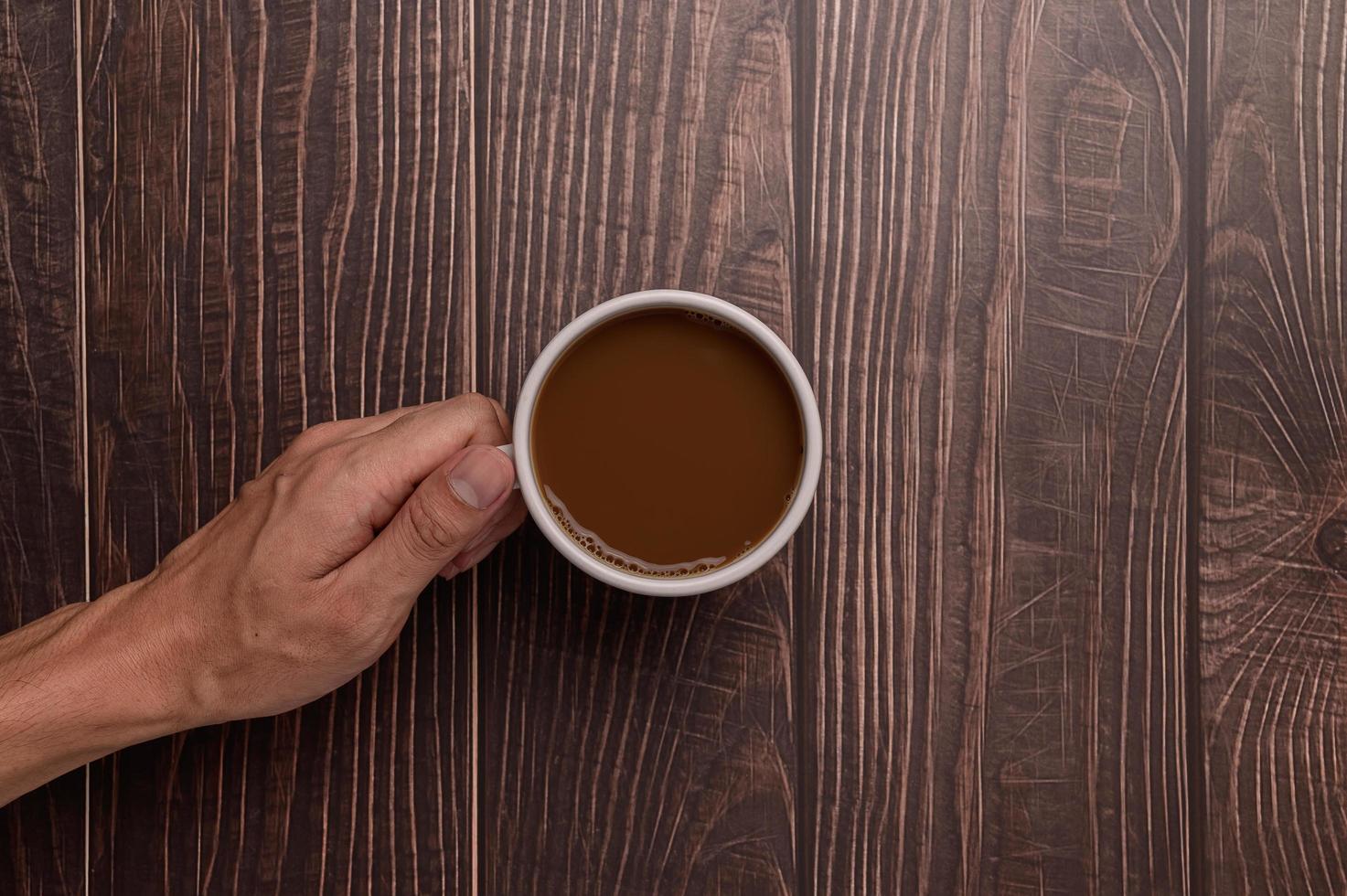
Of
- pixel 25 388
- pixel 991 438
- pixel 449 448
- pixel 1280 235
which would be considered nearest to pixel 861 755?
pixel 991 438

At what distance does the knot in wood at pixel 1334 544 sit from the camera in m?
0.79

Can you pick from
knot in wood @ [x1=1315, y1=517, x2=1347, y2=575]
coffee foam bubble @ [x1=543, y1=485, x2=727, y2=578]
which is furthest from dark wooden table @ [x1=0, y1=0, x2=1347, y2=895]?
coffee foam bubble @ [x1=543, y1=485, x2=727, y2=578]

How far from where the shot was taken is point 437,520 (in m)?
0.67

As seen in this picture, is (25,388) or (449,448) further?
(25,388)

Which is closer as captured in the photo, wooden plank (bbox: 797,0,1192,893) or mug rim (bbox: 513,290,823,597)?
mug rim (bbox: 513,290,823,597)

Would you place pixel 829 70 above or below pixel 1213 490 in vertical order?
above

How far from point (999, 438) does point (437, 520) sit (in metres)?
0.45

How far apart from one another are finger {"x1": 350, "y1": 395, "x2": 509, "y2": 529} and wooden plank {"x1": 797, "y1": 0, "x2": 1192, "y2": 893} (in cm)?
29

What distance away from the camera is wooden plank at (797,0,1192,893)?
0.79 meters

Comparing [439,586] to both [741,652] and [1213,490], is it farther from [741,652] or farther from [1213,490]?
[1213,490]

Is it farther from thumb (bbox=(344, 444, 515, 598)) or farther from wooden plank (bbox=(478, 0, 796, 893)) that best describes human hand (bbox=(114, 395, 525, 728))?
wooden plank (bbox=(478, 0, 796, 893))

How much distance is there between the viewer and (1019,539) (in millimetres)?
795

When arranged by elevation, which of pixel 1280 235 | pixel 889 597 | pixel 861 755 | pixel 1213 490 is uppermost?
pixel 1280 235

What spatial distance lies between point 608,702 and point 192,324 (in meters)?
0.47
